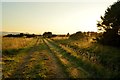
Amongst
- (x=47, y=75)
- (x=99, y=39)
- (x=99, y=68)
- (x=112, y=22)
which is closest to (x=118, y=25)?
(x=112, y=22)

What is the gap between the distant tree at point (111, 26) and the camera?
102ft

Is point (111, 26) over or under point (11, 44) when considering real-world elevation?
over

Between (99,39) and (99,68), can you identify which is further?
(99,39)

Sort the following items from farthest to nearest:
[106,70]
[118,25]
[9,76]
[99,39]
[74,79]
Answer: [99,39], [118,25], [106,70], [9,76], [74,79]

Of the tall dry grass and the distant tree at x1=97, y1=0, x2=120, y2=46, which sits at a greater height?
the distant tree at x1=97, y1=0, x2=120, y2=46

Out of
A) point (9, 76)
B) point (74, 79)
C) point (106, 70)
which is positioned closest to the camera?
point (74, 79)

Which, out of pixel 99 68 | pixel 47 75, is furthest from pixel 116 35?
pixel 47 75

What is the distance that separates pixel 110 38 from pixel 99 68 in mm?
17541

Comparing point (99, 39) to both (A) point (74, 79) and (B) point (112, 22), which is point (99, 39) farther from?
(A) point (74, 79)

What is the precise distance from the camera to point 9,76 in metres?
13.2

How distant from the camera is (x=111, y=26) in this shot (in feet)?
108

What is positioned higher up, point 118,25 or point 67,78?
point 118,25

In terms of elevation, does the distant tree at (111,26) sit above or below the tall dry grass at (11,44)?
above

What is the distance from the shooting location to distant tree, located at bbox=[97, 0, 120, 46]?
102 feet
